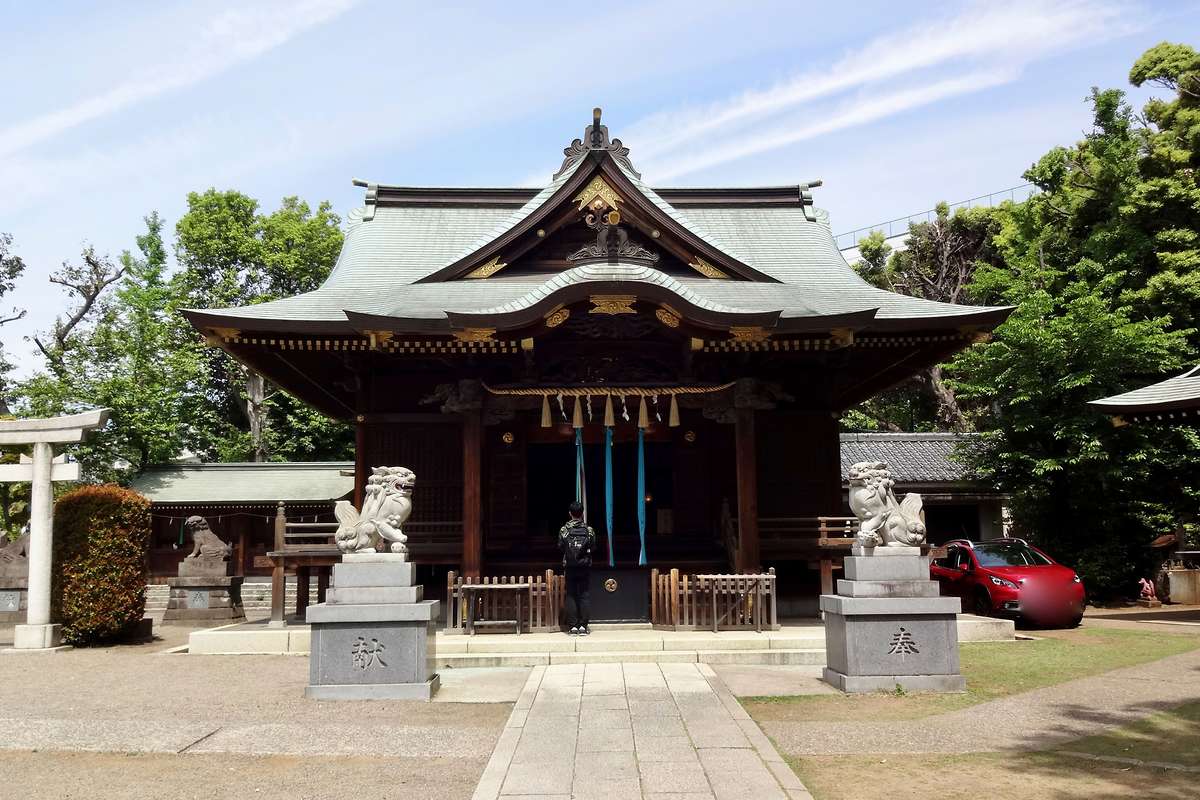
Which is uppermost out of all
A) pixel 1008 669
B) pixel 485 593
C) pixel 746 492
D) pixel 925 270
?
pixel 925 270

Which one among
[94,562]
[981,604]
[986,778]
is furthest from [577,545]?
[981,604]

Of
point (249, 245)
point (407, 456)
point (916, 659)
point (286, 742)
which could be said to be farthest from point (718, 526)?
point (249, 245)

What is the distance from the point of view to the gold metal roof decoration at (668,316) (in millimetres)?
12031

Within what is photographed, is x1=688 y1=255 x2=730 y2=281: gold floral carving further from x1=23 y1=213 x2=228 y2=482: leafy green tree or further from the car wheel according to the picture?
x1=23 y1=213 x2=228 y2=482: leafy green tree

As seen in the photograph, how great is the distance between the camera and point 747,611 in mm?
11578

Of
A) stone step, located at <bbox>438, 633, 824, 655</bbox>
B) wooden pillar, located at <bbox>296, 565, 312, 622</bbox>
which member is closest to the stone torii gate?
wooden pillar, located at <bbox>296, 565, 312, 622</bbox>

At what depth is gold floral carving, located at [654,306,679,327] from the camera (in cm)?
1205

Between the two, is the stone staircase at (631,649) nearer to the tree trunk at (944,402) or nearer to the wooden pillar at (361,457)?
the wooden pillar at (361,457)

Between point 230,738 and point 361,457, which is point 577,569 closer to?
point 361,457

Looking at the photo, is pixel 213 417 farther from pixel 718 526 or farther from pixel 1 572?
pixel 718 526

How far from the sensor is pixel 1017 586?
14.0 meters

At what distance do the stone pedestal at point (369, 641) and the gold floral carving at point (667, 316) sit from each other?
18.2ft

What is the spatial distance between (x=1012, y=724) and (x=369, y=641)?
5.71 m

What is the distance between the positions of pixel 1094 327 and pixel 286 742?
17.8 meters
